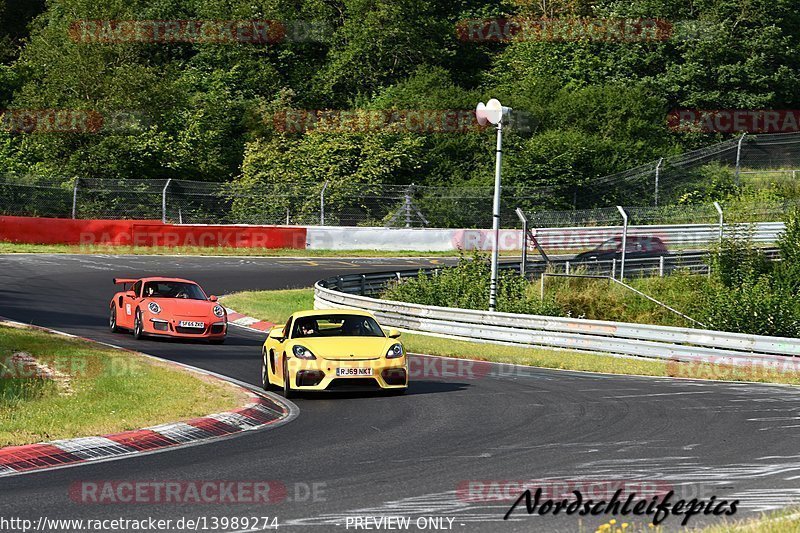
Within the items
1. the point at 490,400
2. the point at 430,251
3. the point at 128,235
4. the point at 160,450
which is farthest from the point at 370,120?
the point at 160,450

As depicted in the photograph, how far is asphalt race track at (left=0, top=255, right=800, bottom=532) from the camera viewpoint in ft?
26.9

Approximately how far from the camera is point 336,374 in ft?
48.2

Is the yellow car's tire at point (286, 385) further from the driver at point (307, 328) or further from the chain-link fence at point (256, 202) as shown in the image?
the chain-link fence at point (256, 202)

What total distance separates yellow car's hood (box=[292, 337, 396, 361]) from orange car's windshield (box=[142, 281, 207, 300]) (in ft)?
25.6

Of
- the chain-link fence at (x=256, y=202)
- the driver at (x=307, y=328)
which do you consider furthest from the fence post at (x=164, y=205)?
the driver at (x=307, y=328)

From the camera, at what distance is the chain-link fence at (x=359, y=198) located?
41375mm

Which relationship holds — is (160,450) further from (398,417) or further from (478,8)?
(478,8)

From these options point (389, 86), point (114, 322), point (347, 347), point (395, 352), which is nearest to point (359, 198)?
point (389, 86)

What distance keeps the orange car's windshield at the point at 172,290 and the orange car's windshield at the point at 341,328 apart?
7.03 metres

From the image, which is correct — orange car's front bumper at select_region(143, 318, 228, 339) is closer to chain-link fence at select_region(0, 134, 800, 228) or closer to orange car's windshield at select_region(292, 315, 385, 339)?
orange car's windshield at select_region(292, 315, 385, 339)

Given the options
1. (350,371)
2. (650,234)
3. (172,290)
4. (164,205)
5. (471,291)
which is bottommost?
(350,371)

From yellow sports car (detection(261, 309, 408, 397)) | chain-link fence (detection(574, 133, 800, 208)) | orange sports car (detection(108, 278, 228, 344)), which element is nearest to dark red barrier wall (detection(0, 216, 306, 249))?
chain-link fence (detection(574, 133, 800, 208))

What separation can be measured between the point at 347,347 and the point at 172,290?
8510 mm

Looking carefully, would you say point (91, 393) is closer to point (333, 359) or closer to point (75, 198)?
point (333, 359)
